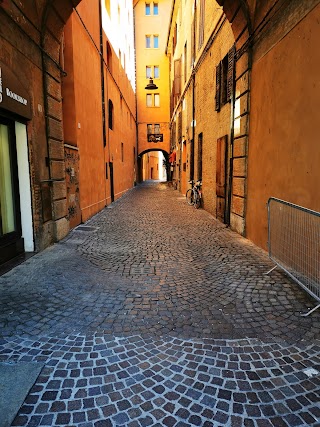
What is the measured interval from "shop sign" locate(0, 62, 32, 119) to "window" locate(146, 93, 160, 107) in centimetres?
2757

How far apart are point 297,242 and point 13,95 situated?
17.4 ft

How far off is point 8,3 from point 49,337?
17.7 feet

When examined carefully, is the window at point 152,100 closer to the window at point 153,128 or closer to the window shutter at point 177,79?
the window at point 153,128

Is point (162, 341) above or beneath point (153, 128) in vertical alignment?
beneath

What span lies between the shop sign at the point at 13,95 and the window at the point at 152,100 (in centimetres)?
2757

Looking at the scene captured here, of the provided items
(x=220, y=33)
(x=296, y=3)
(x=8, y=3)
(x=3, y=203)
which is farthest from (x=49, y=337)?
(x=220, y=33)

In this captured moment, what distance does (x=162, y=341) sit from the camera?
2930 mm

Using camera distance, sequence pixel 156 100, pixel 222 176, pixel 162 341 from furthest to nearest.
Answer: pixel 156 100 < pixel 222 176 < pixel 162 341

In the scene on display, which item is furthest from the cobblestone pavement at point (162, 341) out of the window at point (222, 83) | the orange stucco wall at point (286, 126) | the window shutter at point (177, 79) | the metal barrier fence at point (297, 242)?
the window shutter at point (177, 79)

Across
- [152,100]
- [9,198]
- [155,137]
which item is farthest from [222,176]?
[152,100]

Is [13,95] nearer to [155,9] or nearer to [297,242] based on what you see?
[297,242]

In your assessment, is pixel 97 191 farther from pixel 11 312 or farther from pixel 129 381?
pixel 129 381

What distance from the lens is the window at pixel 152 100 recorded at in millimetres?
31516

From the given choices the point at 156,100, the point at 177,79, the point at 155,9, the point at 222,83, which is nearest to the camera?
the point at 222,83
